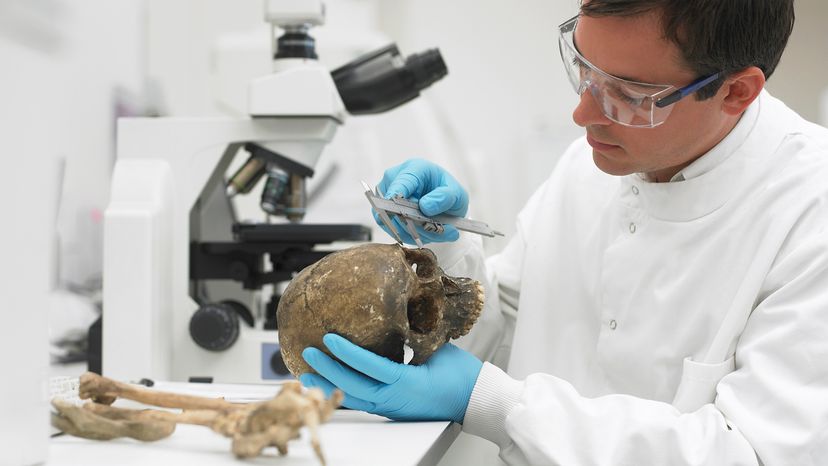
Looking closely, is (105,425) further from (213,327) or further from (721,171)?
(721,171)

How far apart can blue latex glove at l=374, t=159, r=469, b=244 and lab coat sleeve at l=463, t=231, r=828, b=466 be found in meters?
0.30

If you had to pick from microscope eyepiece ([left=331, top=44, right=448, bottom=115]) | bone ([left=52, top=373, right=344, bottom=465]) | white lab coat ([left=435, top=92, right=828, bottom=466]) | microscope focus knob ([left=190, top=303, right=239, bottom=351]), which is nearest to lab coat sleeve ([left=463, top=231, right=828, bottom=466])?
white lab coat ([left=435, top=92, right=828, bottom=466])

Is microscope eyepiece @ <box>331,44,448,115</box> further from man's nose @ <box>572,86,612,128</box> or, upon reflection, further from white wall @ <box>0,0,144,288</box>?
white wall @ <box>0,0,144,288</box>

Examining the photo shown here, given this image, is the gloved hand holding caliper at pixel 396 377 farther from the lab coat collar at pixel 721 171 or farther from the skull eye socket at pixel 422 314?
the lab coat collar at pixel 721 171

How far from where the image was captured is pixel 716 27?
1215 mm

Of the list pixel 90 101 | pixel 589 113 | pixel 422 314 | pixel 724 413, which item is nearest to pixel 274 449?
pixel 422 314

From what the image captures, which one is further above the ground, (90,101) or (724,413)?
(90,101)

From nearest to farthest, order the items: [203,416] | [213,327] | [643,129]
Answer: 1. [203,416]
2. [643,129]
3. [213,327]

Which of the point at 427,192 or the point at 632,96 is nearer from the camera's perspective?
the point at 632,96

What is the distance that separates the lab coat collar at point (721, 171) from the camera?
1.34 metres

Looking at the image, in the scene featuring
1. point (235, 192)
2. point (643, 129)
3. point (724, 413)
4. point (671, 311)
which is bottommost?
point (724, 413)

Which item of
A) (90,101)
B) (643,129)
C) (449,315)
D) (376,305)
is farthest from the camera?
(90,101)

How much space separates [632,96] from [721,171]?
0.22m

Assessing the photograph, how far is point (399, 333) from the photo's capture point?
1.10 metres
